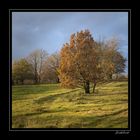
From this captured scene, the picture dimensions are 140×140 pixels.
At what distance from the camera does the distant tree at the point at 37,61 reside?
3211 mm

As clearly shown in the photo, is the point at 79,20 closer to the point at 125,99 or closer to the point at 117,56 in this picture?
the point at 117,56

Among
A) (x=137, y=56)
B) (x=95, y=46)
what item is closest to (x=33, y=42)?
(x=95, y=46)

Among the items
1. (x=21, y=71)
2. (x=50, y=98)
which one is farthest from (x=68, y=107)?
(x=21, y=71)

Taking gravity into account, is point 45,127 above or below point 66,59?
below

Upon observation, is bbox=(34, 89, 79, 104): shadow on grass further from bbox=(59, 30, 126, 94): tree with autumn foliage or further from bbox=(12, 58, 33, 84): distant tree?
bbox=(12, 58, 33, 84): distant tree

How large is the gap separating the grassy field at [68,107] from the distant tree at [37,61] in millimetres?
72

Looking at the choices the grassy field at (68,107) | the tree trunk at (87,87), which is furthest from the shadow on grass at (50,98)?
the tree trunk at (87,87)

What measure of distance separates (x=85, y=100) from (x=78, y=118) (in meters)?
0.13

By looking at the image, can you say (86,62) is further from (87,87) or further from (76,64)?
(87,87)

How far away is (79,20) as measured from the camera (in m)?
3.21

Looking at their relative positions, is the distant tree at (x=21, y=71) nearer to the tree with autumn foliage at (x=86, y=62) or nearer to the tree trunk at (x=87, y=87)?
the tree with autumn foliage at (x=86, y=62)

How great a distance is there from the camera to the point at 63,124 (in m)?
3.20

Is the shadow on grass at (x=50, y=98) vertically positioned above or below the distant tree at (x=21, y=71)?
below

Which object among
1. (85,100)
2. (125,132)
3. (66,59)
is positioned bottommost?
(125,132)
